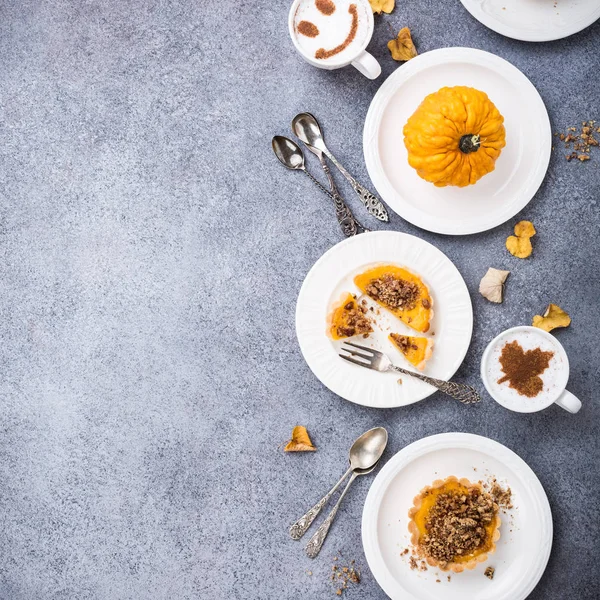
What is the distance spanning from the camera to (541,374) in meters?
2.12

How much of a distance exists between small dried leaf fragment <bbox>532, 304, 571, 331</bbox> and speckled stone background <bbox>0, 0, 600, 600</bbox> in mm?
44

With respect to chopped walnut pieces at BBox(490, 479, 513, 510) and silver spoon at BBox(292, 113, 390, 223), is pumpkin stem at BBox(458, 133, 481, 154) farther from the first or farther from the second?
chopped walnut pieces at BBox(490, 479, 513, 510)

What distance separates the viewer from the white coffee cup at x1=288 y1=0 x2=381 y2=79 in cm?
209

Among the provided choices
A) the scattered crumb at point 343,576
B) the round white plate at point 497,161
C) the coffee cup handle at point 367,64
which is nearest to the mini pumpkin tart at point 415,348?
the round white plate at point 497,161

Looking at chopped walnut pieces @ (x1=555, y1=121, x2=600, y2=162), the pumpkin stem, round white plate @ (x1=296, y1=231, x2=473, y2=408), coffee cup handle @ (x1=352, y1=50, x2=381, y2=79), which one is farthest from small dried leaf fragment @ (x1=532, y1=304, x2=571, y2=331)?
coffee cup handle @ (x1=352, y1=50, x2=381, y2=79)

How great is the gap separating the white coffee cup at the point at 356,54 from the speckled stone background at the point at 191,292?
18 centimetres

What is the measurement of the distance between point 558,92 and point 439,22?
479mm

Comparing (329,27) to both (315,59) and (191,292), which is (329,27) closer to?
(315,59)

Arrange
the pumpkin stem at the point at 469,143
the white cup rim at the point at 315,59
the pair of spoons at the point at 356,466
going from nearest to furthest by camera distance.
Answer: the pumpkin stem at the point at 469,143
the white cup rim at the point at 315,59
the pair of spoons at the point at 356,466

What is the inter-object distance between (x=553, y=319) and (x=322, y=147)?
99 centimetres

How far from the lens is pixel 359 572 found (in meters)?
2.27

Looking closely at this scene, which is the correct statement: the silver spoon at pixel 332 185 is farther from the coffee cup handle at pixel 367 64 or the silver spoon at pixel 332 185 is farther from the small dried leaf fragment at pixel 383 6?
the small dried leaf fragment at pixel 383 6

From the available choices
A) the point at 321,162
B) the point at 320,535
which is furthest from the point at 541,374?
the point at 321,162

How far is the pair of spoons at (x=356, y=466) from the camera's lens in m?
2.23
